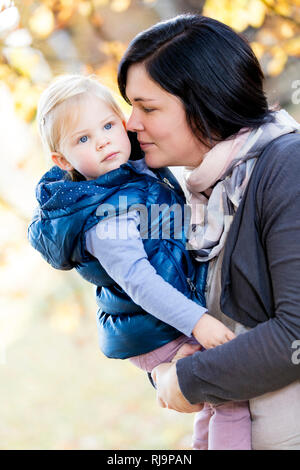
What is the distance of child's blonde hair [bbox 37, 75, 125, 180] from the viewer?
4.78 ft

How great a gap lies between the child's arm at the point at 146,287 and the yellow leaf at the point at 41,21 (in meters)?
2.00

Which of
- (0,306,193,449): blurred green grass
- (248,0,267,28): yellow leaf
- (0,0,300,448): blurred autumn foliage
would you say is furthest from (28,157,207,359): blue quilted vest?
(0,306,193,449): blurred green grass

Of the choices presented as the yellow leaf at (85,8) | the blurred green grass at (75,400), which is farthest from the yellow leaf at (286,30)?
the blurred green grass at (75,400)

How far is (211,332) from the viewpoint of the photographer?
4.26 ft

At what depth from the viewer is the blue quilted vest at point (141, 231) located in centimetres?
141

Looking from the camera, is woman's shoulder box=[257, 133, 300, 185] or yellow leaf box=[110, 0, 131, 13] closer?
woman's shoulder box=[257, 133, 300, 185]

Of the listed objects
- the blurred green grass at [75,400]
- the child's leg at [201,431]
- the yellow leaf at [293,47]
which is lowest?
the blurred green grass at [75,400]

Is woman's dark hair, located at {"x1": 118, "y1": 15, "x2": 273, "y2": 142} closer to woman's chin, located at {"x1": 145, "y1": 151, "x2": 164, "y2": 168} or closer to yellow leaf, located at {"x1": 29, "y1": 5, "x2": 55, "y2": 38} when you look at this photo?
woman's chin, located at {"x1": 145, "y1": 151, "x2": 164, "y2": 168}

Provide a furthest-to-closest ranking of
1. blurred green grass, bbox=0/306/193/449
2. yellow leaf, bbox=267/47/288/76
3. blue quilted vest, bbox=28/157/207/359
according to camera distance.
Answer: blurred green grass, bbox=0/306/193/449 → yellow leaf, bbox=267/47/288/76 → blue quilted vest, bbox=28/157/207/359

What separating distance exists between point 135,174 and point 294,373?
0.62m

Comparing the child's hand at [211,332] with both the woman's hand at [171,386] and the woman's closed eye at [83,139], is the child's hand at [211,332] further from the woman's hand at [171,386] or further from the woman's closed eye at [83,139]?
the woman's closed eye at [83,139]

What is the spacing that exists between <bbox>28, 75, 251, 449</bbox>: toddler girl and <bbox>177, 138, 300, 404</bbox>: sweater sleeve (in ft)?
0.29

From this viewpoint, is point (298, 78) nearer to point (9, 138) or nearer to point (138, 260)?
point (9, 138)

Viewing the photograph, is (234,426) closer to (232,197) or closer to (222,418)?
(222,418)
